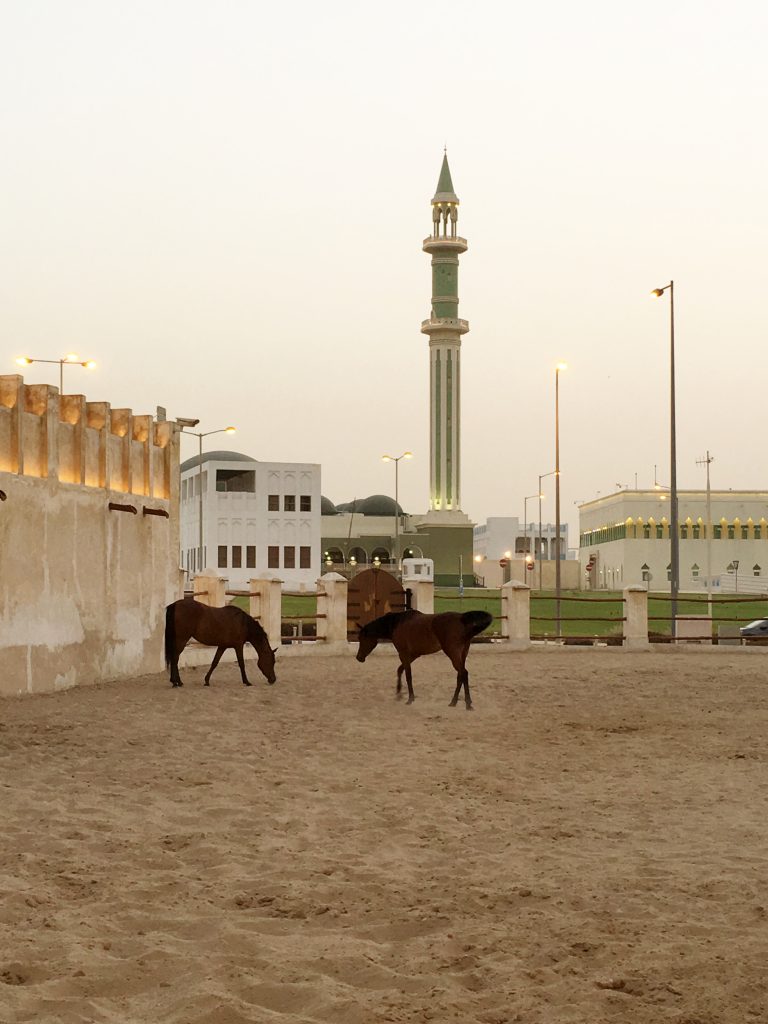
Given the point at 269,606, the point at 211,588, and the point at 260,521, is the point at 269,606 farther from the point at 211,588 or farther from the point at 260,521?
the point at 260,521

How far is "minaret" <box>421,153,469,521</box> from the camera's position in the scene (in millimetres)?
100188

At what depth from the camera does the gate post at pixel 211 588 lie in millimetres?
23766

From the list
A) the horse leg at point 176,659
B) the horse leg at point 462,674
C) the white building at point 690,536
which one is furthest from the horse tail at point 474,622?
the white building at point 690,536

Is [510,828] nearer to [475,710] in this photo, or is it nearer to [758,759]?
[758,759]

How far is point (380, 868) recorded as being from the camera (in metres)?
7.52

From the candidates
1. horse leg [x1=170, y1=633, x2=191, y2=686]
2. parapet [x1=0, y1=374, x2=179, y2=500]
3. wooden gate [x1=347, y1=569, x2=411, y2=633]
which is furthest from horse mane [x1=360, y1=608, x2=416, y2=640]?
wooden gate [x1=347, y1=569, x2=411, y2=633]

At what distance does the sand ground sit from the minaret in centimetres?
8648

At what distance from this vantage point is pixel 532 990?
5.27m

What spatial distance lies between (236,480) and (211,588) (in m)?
61.1

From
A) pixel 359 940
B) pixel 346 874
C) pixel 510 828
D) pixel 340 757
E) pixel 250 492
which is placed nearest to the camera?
pixel 359 940

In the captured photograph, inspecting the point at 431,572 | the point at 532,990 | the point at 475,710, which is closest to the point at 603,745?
the point at 475,710

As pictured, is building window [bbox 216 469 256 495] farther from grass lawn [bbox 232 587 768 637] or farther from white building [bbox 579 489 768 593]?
white building [bbox 579 489 768 593]

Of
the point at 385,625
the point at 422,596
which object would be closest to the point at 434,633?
the point at 385,625

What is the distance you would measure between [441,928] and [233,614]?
1259cm
